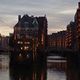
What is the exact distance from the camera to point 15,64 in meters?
131

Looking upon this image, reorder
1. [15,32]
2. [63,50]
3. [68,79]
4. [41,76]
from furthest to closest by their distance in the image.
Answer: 1. [15,32]
2. [63,50]
3. [41,76]
4. [68,79]

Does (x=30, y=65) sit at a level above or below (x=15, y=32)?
below

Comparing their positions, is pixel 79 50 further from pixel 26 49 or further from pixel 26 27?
pixel 26 27

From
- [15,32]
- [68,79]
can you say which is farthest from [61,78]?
[15,32]

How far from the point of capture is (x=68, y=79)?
91.8 metres

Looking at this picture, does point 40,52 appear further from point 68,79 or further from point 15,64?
point 68,79

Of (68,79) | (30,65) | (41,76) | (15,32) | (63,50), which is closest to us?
(68,79)

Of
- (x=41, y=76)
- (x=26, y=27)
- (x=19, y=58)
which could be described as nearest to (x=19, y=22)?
(x=26, y=27)

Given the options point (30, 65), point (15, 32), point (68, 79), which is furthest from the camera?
point (15, 32)

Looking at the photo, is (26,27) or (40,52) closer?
(40,52)

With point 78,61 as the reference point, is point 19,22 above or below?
above

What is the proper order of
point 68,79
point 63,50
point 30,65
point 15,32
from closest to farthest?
point 68,79
point 30,65
point 63,50
point 15,32

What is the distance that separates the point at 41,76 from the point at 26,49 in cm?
Answer: 5186

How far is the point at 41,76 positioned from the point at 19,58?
36891 mm
